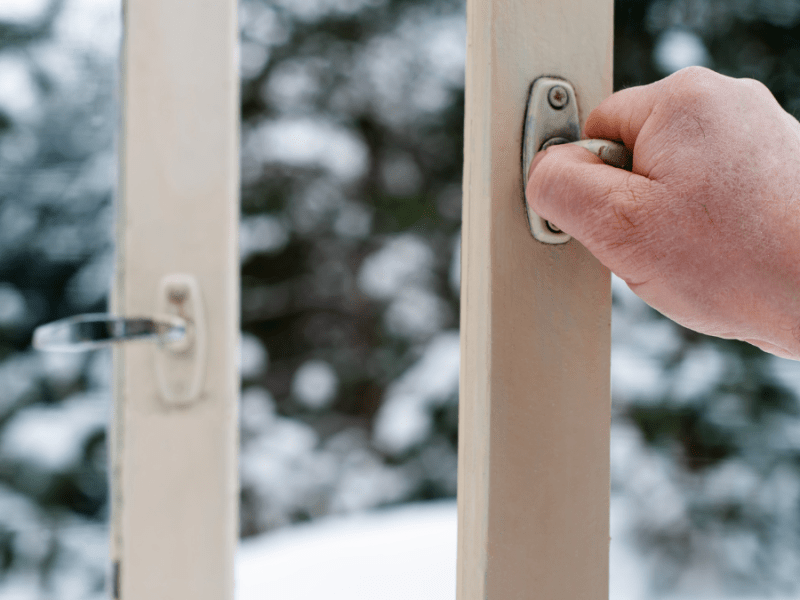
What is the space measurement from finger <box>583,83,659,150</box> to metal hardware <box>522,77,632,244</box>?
15mm

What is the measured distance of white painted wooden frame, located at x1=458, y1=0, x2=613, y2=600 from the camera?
0.27 m

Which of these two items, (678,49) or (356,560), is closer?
(356,560)

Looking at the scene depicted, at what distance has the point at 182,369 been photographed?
1.28 feet

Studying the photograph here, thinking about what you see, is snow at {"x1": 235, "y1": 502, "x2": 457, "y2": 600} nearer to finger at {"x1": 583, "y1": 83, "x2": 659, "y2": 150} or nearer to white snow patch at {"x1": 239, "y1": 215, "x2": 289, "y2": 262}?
white snow patch at {"x1": 239, "y1": 215, "x2": 289, "y2": 262}

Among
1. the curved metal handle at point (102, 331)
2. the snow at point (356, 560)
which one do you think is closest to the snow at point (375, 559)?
the snow at point (356, 560)

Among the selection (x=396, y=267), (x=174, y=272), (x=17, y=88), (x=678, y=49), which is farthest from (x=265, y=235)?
(x=678, y=49)

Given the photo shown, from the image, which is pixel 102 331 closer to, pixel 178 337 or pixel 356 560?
pixel 178 337

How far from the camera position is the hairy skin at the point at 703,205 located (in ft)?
0.72

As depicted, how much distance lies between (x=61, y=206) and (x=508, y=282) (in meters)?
0.80

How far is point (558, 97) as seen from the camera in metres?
0.27

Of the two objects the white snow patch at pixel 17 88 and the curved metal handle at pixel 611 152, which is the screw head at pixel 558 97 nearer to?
the curved metal handle at pixel 611 152

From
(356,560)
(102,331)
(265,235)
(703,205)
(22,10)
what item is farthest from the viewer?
(265,235)

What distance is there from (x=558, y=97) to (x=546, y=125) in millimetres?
18

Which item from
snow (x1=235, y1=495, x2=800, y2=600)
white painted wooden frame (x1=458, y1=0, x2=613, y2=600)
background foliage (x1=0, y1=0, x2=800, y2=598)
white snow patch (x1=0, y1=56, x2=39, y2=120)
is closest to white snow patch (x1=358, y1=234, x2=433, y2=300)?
background foliage (x1=0, y1=0, x2=800, y2=598)
